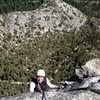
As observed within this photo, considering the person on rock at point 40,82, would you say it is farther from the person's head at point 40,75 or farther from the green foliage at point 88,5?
the green foliage at point 88,5

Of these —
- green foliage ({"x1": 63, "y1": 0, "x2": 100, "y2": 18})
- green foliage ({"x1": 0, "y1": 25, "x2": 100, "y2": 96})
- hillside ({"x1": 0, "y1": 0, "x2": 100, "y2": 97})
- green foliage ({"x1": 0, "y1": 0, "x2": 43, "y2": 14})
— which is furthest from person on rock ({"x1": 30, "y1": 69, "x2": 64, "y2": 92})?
green foliage ({"x1": 63, "y1": 0, "x2": 100, "y2": 18})

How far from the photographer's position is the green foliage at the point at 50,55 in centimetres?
5416

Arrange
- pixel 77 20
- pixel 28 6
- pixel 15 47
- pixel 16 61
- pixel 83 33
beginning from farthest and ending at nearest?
pixel 28 6 → pixel 77 20 → pixel 83 33 → pixel 15 47 → pixel 16 61

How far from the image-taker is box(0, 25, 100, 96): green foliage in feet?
178

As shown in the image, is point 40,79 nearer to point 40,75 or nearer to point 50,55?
point 40,75

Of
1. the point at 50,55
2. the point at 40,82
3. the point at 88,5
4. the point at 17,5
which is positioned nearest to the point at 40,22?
the point at 50,55

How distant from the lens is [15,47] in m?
67.5

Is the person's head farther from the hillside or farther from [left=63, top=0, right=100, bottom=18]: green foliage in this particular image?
[left=63, top=0, right=100, bottom=18]: green foliage

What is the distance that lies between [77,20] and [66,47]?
17049mm

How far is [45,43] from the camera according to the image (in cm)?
7138

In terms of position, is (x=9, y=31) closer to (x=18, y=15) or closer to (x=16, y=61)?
(x=18, y=15)

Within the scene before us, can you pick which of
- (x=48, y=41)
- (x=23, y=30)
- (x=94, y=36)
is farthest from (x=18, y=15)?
(x=94, y=36)

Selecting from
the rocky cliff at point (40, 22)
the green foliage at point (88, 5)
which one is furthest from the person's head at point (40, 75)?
the green foliage at point (88, 5)

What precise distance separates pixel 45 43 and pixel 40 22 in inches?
317
